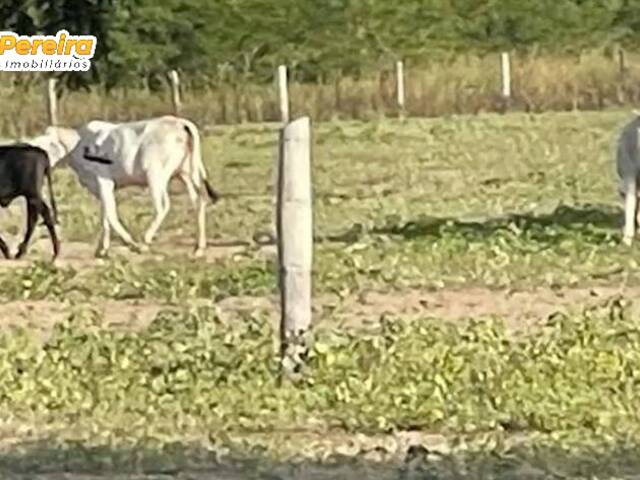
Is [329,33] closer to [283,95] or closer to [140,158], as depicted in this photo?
[283,95]

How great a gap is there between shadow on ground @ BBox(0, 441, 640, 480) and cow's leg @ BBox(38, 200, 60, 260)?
7.88 m

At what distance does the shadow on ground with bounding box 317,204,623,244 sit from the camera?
16.8m

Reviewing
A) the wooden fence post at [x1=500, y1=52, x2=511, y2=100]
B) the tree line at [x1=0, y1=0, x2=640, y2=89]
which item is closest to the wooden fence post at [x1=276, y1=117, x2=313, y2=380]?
the tree line at [x1=0, y1=0, x2=640, y2=89]

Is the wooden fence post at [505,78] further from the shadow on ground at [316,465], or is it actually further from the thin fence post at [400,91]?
the shadow on ground at [316,465]

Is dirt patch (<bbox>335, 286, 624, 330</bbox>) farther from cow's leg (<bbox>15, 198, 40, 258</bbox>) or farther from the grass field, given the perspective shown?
cow's leg (<bbox>15, 198, 40, 258</bbox>)

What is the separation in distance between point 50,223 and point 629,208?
471 cm

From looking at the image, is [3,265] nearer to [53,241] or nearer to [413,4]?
[53,241]

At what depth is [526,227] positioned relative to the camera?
696 inches

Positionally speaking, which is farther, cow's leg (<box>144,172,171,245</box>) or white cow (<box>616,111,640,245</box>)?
A: cow's leg (<box>144,172,171,245</box>)

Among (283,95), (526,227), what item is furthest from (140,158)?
(283,95)

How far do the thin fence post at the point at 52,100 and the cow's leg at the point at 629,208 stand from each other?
17166mm

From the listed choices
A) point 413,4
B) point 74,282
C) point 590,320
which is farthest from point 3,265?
point 413,4

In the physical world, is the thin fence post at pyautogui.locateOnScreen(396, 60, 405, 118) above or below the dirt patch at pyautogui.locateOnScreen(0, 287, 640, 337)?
above

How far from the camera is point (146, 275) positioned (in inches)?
586
